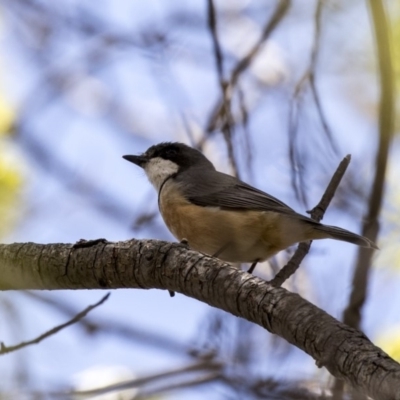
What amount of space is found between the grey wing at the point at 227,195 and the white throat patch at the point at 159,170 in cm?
48

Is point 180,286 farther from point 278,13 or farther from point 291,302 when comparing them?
point 278,13

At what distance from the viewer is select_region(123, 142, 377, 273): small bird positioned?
4.79 meters

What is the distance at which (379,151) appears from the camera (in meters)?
4.04

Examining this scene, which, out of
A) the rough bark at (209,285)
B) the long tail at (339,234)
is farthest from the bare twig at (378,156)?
the rough bark at (209,285)

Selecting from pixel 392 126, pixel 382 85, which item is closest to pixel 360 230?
pixel 392 126

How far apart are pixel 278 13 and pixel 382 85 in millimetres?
1306

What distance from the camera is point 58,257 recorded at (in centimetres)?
339

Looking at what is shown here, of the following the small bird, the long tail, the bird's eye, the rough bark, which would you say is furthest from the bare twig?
the bird's eye

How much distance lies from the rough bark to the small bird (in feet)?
5.30

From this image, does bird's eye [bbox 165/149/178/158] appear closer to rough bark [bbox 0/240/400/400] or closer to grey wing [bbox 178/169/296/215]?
grey wing [bbox 178/169/296/215]

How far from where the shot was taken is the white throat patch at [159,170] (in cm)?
623

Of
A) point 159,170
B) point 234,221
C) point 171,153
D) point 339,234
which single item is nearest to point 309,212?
point 339,234

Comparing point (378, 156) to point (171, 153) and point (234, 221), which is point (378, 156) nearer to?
point (234, 221)

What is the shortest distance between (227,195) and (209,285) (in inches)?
93.6
